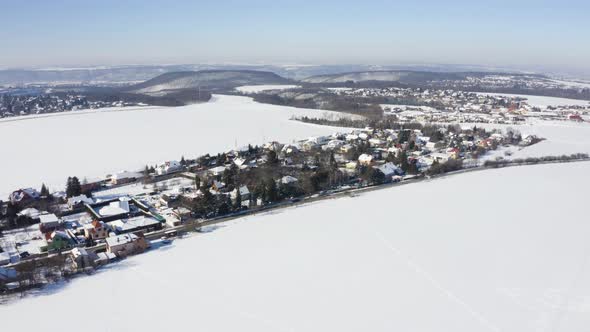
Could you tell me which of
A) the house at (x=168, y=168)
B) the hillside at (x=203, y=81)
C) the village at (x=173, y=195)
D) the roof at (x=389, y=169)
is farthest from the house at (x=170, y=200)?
the hillside at (x=203, y=81)

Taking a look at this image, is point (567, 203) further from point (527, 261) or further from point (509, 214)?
point (527, 261)

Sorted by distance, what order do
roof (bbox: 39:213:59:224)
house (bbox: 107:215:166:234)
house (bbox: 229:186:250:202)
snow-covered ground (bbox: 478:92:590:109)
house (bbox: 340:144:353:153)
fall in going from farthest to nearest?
snow-covered ground (bbox: 478:92:590:109) < house (bbox: 340:144:353:153) < house (bbox: 229:186:250:202) < roof (bbox: 39:213:59:224) < house (bbox: 107:215:166:234)

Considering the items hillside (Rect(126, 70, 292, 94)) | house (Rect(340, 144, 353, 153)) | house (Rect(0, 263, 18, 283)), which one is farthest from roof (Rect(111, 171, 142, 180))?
hillside (Rect(126, 70, 292, 94))

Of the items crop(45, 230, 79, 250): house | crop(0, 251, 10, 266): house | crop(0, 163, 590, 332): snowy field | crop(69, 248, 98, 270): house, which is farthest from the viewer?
crop(45, 230, 79, 250): house

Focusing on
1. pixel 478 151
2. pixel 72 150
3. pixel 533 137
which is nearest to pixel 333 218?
pixel 478 151

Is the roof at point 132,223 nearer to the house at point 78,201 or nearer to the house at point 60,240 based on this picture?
the house at point 60,240

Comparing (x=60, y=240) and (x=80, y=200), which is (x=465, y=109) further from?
(x=60, y=240)

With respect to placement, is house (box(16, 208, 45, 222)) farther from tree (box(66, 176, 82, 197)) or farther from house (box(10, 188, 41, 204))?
tree (box(66, 176, 82, 197))
